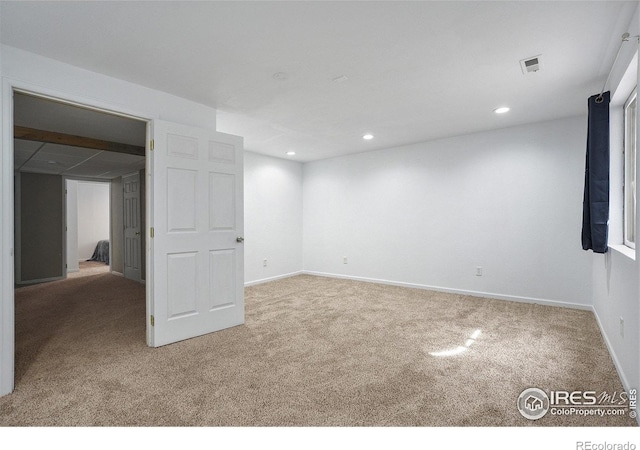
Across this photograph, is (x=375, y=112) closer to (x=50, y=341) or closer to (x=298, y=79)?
(x=298, y=79)

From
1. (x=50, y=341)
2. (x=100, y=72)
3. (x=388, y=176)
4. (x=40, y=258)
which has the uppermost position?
(x=100, y=72)

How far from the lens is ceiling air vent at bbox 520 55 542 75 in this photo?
8.04 ft

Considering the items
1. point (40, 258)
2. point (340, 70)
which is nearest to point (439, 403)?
point (340, 70)

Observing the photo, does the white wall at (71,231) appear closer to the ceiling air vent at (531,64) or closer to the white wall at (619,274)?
the ceiling air vent at (531,64)

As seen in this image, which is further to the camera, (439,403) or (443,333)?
(443,333)

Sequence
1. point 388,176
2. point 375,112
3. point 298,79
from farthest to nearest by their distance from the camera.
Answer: point 388,176
point 375,112
point 298,79

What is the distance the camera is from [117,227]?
6.89 metres

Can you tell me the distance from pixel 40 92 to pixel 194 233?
61.0 inches

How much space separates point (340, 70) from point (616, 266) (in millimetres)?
2698

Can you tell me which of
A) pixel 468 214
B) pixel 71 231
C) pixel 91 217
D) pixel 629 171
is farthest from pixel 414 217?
pixel 91 217

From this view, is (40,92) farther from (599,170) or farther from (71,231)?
(71,231)

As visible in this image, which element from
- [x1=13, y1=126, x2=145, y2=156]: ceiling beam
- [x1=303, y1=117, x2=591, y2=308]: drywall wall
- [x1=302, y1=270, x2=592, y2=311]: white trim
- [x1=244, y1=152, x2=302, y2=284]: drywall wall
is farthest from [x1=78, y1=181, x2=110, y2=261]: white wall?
[x1=302, y1=270, x2=592, y2=311]: white trim

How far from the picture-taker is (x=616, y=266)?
2.45 metres

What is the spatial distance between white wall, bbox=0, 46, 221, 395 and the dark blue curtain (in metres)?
3.80
